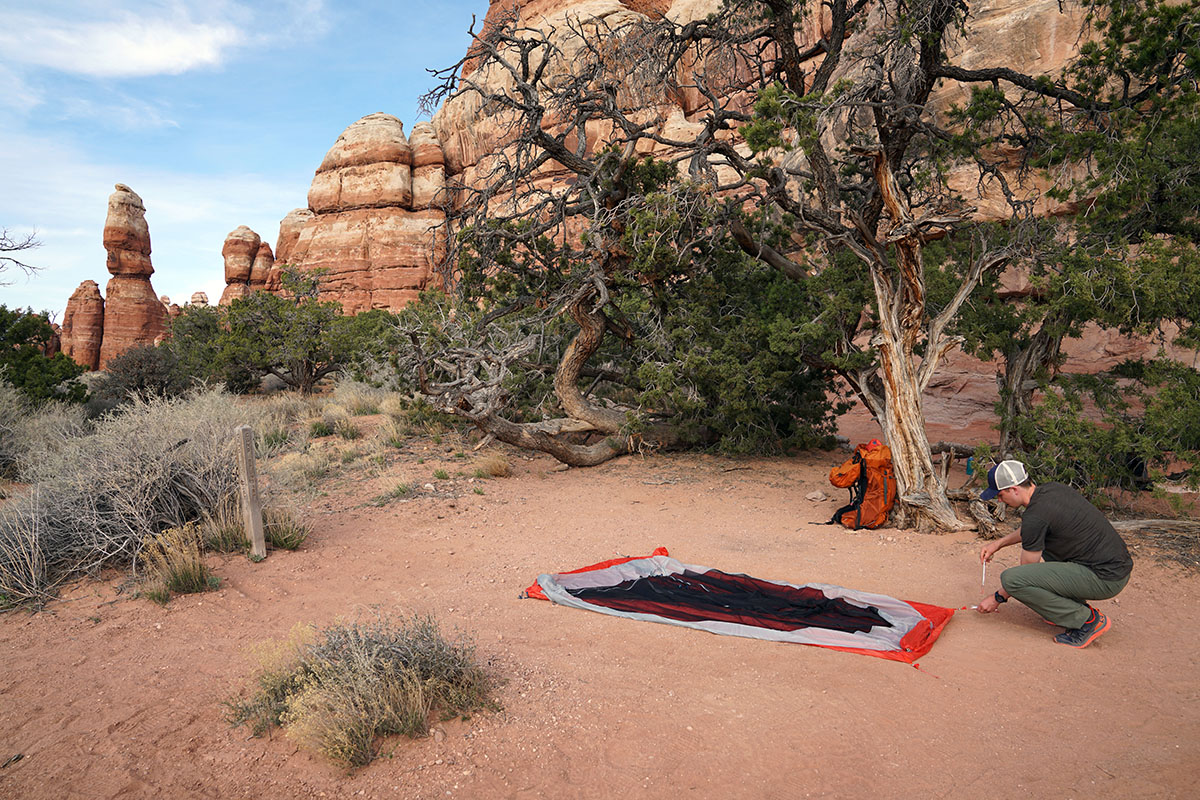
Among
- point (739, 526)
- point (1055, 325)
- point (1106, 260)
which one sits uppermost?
point (1106, 260)

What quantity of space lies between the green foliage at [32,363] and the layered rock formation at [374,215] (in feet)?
74.8

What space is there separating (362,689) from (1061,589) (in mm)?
4174

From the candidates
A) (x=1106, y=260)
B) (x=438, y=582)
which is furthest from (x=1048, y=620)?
(x=438, y=582)

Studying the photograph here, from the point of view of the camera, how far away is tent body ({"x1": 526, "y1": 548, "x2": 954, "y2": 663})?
161 inches

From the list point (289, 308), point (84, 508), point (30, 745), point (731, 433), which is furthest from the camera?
point (289, 308)

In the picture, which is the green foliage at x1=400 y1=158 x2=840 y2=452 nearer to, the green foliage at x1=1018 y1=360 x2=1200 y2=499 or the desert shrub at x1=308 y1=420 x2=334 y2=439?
the green foliage at x1=1018 y1=360 x2=1200 y2=499

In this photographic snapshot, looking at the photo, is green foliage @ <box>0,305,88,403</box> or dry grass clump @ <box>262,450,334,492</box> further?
green foliage @ <box>0,305,88,403</box>

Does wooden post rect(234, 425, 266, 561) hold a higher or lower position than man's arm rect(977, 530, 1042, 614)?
higher

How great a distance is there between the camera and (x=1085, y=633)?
13.1 feet

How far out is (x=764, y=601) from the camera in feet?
15.7

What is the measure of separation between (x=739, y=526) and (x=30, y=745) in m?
5.90

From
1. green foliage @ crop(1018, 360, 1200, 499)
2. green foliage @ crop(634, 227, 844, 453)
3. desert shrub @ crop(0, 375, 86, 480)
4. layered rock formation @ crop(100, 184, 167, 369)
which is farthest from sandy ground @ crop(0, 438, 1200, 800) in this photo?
layered rock formation @ crop(100, 184, 167, 369)

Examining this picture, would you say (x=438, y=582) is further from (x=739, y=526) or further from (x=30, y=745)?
(x=739, y=526)

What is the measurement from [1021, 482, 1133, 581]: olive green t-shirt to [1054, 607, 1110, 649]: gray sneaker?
0.93 ft
